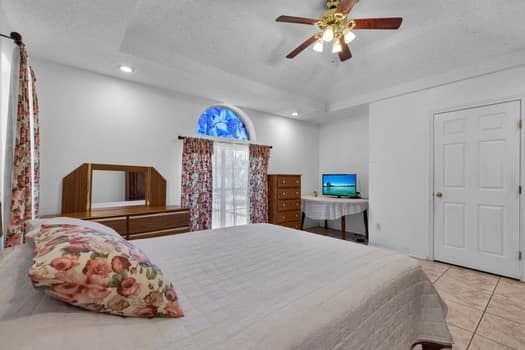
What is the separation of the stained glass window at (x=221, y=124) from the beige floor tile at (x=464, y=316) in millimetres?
3527

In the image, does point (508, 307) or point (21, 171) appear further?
point (508, 307)

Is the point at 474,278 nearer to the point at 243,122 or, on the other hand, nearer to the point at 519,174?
the point at 519,174

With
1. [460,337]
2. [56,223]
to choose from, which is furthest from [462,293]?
[56,223]

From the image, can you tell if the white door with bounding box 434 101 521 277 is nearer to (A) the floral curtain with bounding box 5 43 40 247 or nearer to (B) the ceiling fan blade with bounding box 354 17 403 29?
(B) the ceiling fan blade with bounding box 354 17 403 29

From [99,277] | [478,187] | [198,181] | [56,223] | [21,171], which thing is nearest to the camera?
[99,277]

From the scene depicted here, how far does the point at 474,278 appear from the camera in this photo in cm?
267

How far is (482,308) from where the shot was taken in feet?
6.73

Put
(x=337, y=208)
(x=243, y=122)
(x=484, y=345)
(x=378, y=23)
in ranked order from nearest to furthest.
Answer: (x=484, y=345) → (x=378, y=23) → (x=337, y=208) → (x=243, y=122)

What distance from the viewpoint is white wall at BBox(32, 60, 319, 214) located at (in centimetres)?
262

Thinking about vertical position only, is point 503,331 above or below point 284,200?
below

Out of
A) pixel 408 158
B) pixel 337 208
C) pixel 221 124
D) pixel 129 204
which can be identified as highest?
pixel 221 124

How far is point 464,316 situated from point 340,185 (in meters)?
2.77

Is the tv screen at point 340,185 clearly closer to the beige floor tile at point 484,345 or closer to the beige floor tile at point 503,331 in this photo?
the beige floor tile at point 503,331

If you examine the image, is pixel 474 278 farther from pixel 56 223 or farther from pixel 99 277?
Result: pixel 56 223
